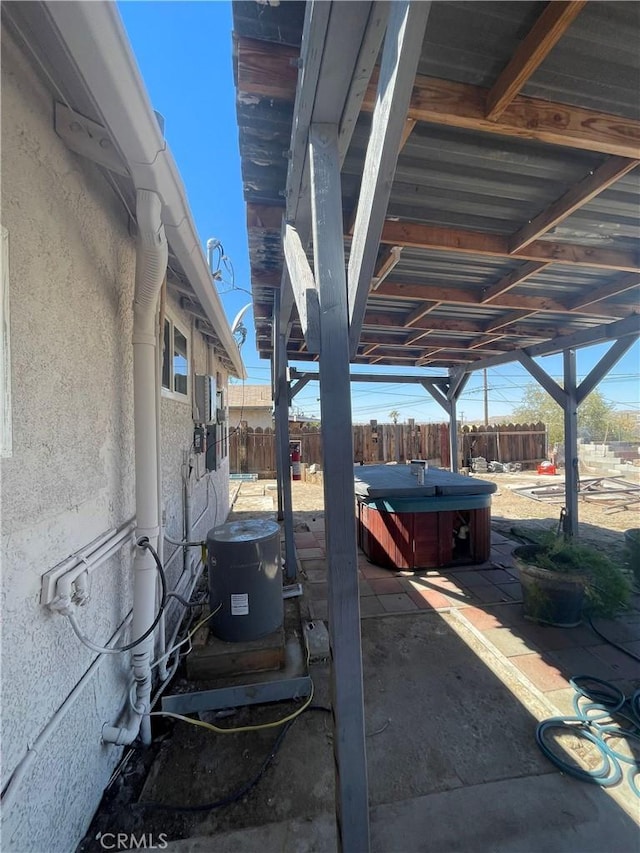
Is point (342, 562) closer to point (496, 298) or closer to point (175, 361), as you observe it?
point (175, 361)

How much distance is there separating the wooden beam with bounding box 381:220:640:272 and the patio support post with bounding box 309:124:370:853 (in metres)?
1.23

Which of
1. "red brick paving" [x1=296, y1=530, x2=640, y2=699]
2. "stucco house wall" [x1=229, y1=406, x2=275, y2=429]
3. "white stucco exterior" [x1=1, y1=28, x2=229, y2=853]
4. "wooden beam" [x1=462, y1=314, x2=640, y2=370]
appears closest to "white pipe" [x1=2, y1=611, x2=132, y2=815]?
"white stucco exterior" [x1=1, y1=28, x2=229, y2=853]

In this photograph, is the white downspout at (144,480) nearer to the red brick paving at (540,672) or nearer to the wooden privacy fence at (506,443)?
the red brick paving at (540,672)

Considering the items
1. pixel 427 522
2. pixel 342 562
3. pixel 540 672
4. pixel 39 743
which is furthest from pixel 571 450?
pixel 39 743

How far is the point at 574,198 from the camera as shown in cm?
188

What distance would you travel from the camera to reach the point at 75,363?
1.48m

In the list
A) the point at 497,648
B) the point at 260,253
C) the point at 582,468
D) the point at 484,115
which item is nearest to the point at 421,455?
the point at 582,468

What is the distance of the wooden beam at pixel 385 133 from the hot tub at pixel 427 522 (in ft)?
11.1

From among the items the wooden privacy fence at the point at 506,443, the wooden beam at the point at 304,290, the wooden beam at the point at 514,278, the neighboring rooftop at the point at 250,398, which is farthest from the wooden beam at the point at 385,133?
the neighboring rooftop at the point at 250,398

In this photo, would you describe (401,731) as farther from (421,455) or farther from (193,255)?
(421,455)

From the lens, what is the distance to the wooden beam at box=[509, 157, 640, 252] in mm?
1658

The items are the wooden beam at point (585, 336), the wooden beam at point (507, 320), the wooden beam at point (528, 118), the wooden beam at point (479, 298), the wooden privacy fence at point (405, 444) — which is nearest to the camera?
the wooden beam at point (528, 118)

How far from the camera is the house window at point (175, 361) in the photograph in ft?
9.18

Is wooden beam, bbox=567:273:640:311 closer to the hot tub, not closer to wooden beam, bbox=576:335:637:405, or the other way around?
wooden beam, bbox=576:335:637:405
